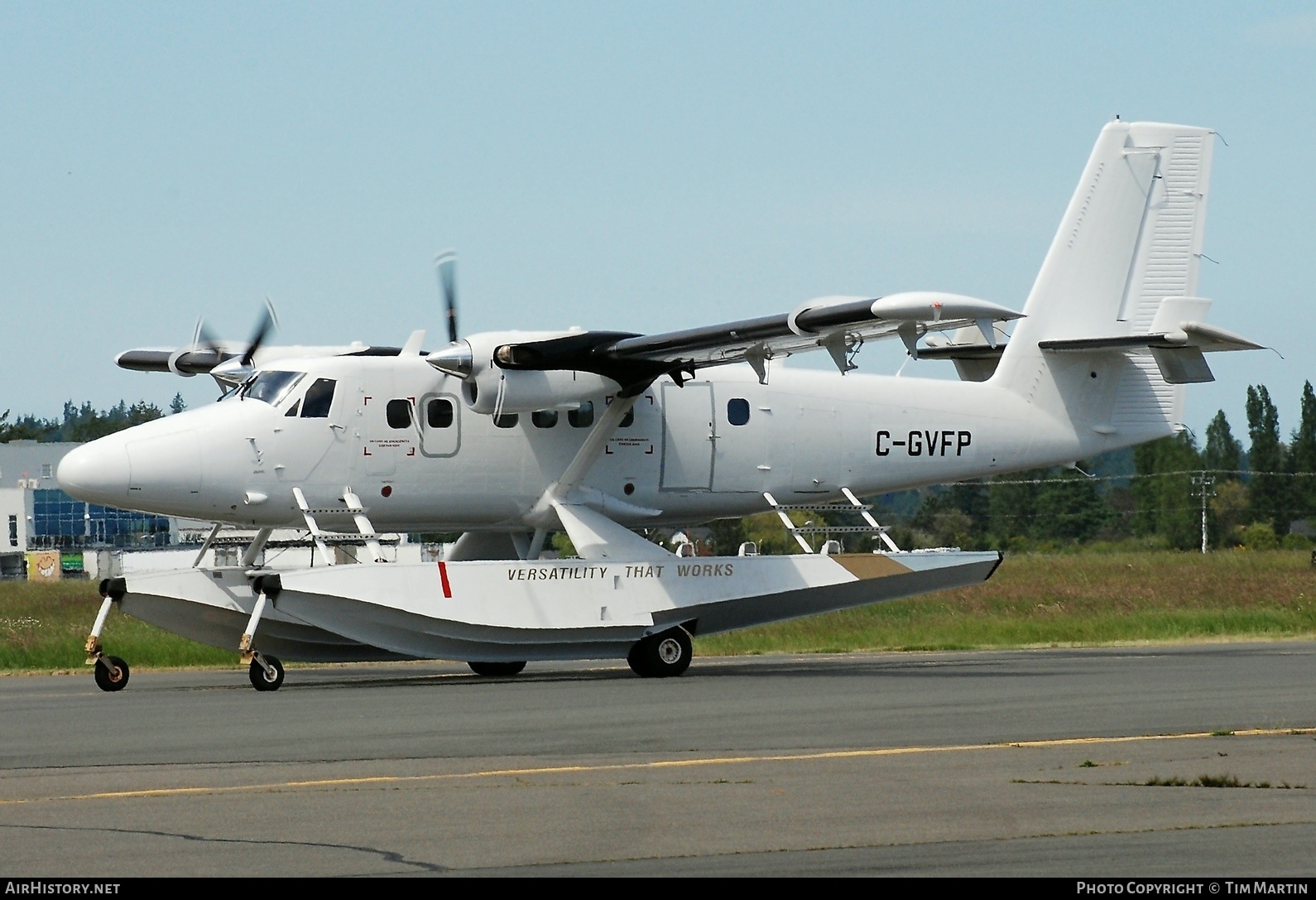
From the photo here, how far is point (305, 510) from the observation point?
61.7 ft

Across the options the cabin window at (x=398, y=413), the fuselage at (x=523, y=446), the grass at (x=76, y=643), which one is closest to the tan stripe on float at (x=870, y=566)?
the fuselage at (x=523, y=446)

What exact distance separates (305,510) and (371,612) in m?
1.92

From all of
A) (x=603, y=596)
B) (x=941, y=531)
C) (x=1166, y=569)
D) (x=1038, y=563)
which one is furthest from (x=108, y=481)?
(x=941, y=531)

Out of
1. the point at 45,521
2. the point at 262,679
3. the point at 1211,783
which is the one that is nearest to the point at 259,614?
the point at 262,679

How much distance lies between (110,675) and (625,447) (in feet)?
21.5

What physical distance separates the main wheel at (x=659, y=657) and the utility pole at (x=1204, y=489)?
202 feet

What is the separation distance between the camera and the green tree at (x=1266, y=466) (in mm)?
83625

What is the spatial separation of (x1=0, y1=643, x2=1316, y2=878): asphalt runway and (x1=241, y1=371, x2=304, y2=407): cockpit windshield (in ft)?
11.7

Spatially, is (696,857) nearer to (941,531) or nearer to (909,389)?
(909,389)

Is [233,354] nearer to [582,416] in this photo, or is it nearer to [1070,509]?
[582,416]

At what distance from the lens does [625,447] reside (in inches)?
803

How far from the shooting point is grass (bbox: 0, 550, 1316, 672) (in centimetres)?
2505

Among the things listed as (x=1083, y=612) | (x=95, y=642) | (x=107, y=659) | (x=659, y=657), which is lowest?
(x=1083, y=612)

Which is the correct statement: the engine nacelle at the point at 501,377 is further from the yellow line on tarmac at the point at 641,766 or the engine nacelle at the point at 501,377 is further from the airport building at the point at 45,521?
the airport building at the point at 45,521
